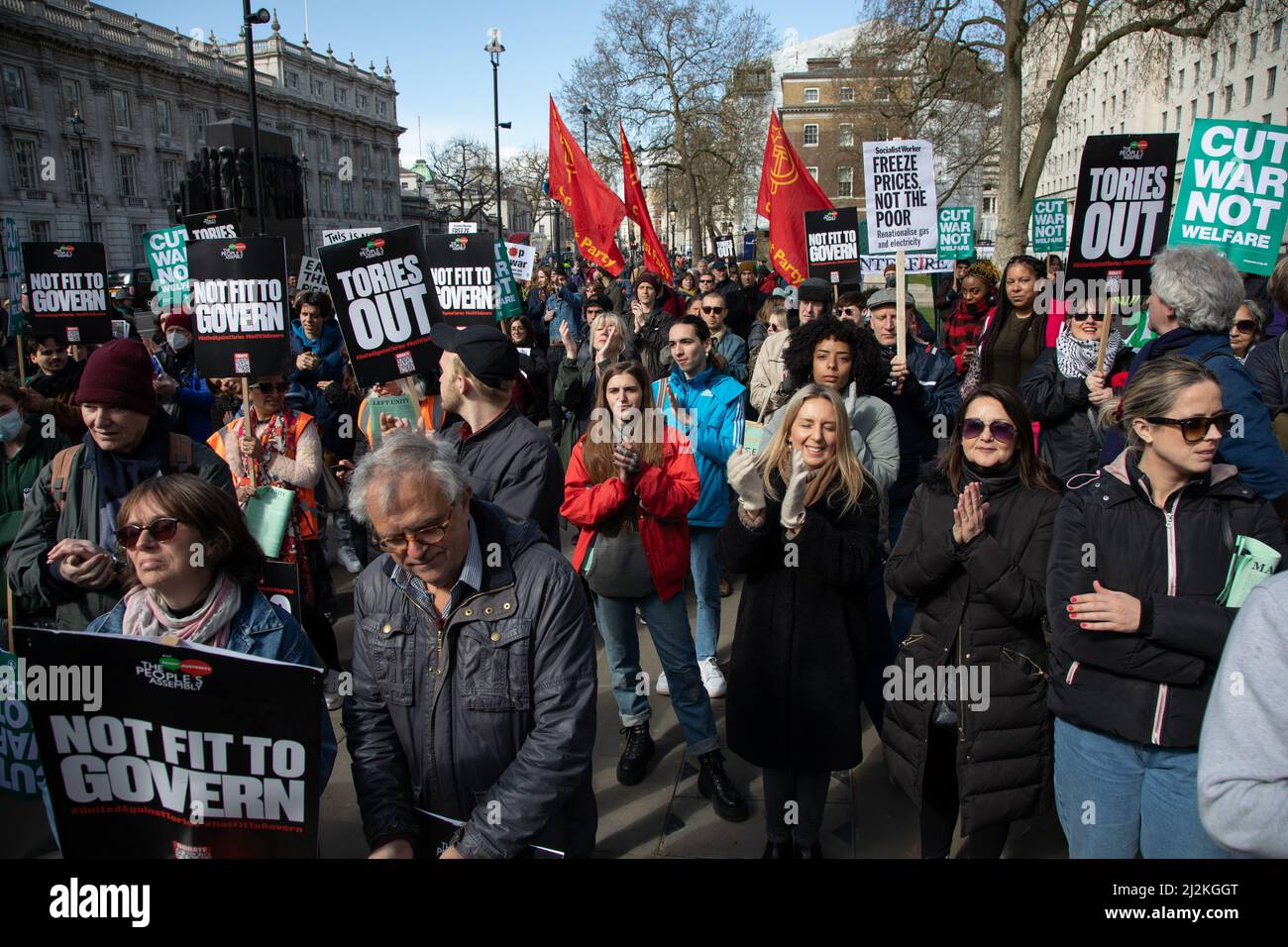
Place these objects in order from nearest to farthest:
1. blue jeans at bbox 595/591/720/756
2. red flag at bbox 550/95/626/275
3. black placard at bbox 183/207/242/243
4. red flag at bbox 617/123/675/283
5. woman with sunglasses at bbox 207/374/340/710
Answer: blue jeans at bbox 595/591/720/756
woman with sunglasses at bbox 207/374/340/710
black placard at bbox 183/207/242/243
red flag at bbox 550/95/626/275
red flag at bbox 617/123/675/283

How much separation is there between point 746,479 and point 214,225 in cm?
951

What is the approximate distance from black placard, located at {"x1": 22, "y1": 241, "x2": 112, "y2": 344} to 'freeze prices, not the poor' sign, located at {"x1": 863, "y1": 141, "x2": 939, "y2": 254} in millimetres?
6508

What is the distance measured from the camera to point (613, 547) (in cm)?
A: 385

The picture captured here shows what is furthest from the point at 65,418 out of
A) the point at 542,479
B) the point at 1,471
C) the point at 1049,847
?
the point at 1049,847

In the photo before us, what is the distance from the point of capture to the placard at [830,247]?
9.32 meters

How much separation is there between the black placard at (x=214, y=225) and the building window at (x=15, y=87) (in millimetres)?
52039

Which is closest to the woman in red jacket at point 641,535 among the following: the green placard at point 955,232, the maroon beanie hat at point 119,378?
the maroon beanie hat at point 119,378

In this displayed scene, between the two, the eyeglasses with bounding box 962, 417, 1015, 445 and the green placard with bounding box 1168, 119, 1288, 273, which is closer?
the eyeglasses with bounding box 962, 417, 1015, 445

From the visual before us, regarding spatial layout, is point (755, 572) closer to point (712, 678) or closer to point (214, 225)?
point (712, 678)

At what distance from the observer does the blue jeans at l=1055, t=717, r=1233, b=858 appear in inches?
94.0

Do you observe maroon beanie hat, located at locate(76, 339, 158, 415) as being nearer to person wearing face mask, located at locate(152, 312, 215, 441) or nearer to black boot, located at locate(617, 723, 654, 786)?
person wearing face mask, located at locate(152, 312, 215, 441)

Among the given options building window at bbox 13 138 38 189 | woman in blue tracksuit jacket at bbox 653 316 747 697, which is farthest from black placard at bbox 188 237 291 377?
building window at bbox 13 138 38 189
